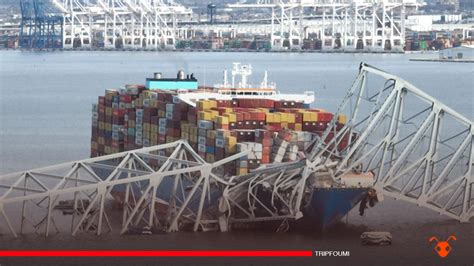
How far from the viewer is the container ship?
26562 mm

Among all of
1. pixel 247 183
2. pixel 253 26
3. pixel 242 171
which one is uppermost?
pixel 242 171

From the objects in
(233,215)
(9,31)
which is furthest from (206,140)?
(9,31)

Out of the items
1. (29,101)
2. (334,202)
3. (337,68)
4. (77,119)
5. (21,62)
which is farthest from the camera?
(21,62)

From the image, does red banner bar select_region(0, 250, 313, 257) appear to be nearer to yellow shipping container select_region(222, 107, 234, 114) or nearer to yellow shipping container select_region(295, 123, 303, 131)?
yellow shipping container select_region(295, 123, 303, 131)

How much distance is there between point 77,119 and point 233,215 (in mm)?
24704

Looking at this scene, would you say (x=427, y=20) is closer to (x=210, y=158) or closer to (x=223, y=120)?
(x=210, y=158)

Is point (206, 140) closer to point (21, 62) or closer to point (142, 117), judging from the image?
point (142, 117)

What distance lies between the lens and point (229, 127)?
28688 millimetres

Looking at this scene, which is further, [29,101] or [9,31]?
[9,31]

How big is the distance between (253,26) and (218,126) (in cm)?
13456

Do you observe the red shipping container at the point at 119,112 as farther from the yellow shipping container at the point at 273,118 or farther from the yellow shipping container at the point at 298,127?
the yellow shipping container at the point at 298,127

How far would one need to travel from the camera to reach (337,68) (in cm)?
10056

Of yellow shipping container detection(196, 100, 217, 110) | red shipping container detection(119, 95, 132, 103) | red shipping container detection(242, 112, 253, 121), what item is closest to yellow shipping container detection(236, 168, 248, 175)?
red shipping container detection(242, 112, 253, 121)

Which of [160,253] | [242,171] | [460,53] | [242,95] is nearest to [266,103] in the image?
[242,95]
